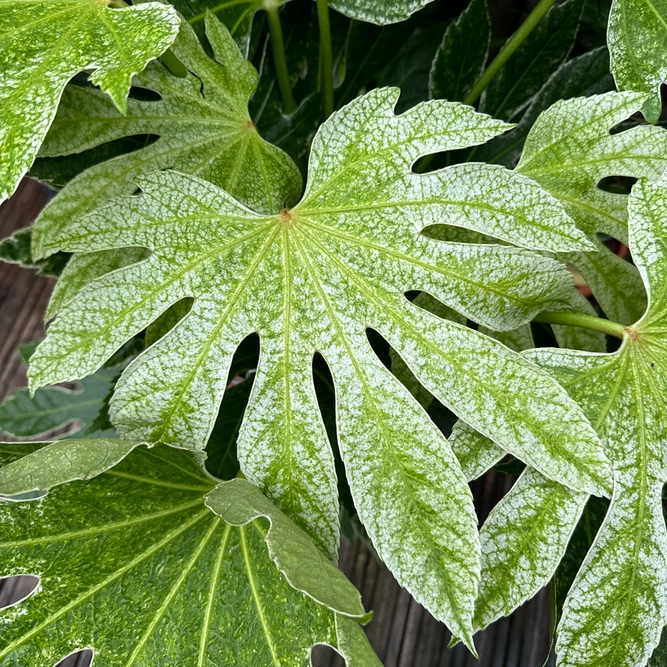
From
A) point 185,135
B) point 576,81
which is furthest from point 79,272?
point 576,81

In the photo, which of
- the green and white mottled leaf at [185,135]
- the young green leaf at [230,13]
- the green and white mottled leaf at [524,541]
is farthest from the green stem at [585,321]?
the young green leaf at [230,13]

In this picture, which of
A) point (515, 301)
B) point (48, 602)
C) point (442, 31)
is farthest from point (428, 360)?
point (442, 31)

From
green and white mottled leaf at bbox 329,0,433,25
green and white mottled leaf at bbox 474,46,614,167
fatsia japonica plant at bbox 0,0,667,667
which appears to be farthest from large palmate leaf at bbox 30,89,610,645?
green and white mottled leaf at bbox 474,46,614,167

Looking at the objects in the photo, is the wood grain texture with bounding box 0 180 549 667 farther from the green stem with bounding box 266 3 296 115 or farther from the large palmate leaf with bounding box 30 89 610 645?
the green stem with bounding box 266 3 296 115

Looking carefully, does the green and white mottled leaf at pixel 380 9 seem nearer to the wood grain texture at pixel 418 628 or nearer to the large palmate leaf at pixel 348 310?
the large palmate leaf at pixel 348 310

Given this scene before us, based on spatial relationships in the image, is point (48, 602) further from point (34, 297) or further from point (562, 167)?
point (34, 297)

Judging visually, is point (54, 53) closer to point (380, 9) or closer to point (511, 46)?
point (380, 9)
